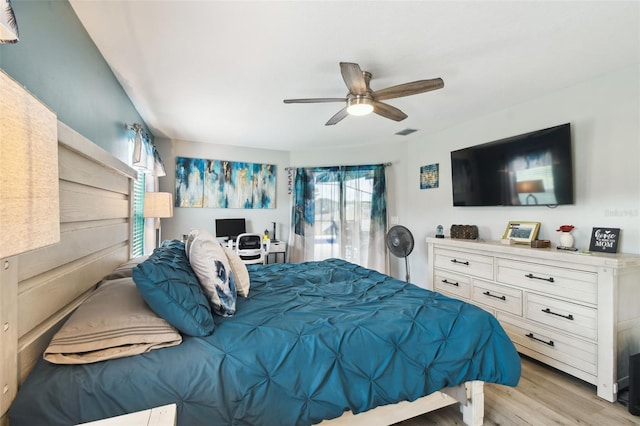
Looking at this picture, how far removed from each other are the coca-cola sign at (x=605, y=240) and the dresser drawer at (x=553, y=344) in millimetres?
735

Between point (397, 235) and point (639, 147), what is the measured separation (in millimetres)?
2321

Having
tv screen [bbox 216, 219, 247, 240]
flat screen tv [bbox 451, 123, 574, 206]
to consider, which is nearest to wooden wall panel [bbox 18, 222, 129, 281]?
tv screen [bbox 216, 219, 247, 240]

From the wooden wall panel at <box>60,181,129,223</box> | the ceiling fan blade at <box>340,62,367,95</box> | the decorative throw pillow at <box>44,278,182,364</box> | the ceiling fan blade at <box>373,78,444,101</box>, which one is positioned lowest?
the decorative throw pillow at <box>44,278,182,364</box>

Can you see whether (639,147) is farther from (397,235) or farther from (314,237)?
(314,237)

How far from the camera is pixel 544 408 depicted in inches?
71.4

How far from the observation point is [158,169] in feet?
11.0

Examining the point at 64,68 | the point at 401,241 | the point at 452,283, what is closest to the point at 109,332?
the point at 64,68

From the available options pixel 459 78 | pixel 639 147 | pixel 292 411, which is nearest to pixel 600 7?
pixel 459 78

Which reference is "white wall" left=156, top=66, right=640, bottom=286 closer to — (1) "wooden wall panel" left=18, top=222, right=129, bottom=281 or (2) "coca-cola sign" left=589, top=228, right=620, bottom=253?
(2) "coca-cola sign" left=589, top=228, right=620, bottom=253

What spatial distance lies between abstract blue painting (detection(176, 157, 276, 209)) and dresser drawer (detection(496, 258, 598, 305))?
3.61 metres

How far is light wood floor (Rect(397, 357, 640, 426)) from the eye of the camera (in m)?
1.69

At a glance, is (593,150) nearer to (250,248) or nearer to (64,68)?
(64,68)

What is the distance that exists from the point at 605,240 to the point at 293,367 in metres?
2.60

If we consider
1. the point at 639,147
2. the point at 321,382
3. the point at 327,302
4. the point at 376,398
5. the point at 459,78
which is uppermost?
the point at 459,78
